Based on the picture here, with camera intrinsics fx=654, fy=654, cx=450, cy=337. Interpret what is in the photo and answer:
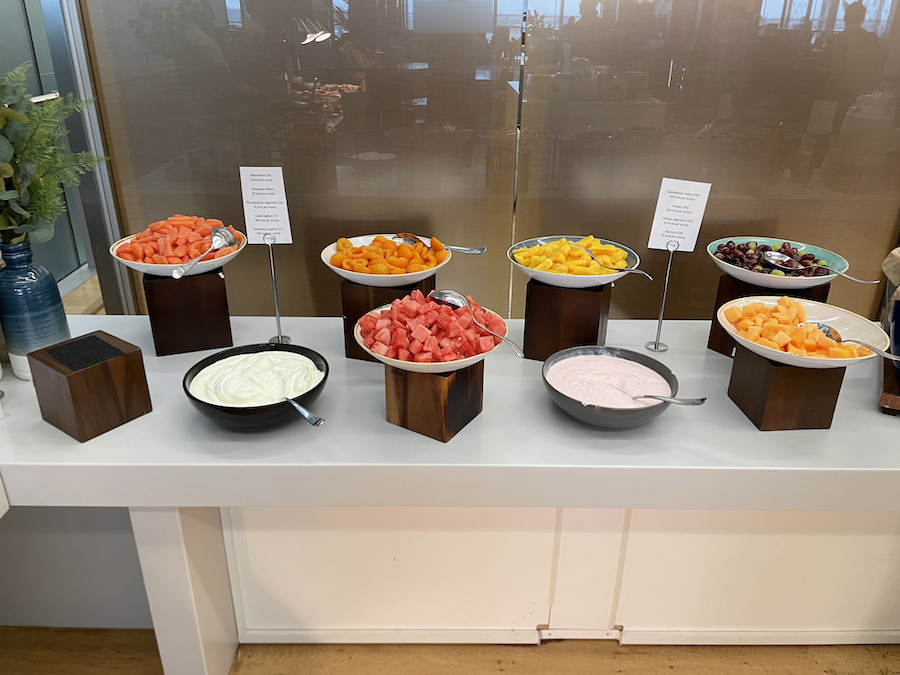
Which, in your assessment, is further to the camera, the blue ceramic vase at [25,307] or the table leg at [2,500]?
the blue ceramic vase at [25,307]

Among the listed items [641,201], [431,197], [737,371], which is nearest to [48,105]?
[431,197]

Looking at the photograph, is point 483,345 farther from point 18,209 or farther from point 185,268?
point 18,209

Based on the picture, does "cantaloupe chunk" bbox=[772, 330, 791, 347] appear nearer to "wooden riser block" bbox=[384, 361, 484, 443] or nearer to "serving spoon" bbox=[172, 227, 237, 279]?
"wooden riser block" bbox=[384, 361, 484, 443]

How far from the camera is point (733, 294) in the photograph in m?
1.70

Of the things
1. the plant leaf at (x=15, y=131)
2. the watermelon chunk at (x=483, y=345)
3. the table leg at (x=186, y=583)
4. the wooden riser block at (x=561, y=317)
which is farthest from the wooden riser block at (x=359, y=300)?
the plant leaf at (x=15, y=131)

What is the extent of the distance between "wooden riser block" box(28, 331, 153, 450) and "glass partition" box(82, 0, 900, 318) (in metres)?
1.23

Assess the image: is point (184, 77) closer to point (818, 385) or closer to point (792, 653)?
point (818, 385)

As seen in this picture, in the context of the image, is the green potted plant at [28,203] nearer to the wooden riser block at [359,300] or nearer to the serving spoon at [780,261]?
the wooden riser block at [359,300]

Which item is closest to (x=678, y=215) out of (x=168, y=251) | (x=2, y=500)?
(x=168, y=251)

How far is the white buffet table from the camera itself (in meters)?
1.24

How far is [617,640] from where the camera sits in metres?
1.82

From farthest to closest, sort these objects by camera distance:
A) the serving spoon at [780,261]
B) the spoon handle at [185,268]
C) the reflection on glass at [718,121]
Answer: the reflection on glass at [718,121], the serving spoon at [780,261], the spoon handle at [185,268]

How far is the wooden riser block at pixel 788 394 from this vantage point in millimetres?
1306

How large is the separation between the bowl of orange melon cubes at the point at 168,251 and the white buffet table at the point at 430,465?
1.06 feet
